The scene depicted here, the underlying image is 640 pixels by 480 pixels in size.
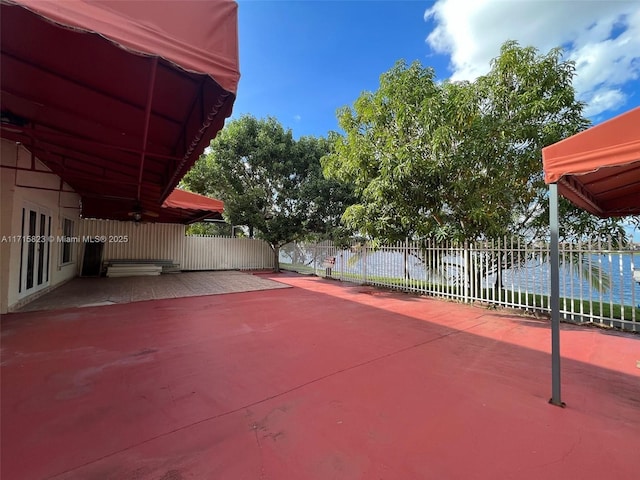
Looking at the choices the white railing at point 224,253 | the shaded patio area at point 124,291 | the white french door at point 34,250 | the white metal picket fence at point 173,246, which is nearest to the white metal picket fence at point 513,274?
the shaded patio area at point 124,291

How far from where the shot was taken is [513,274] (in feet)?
20.6

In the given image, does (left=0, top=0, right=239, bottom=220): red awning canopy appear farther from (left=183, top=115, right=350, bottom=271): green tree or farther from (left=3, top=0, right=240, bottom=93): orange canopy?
(left=183, top=115, right=350, bottom=271): green tree

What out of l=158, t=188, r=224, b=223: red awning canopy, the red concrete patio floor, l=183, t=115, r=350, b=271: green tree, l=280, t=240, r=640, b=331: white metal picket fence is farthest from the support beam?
l=280, t=240, r=640, b=331: white metal picket fence

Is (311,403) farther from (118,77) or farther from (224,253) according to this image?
(224,253)

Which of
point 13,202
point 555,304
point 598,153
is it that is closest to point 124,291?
point 13,202

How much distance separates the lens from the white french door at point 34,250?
5.81 metres

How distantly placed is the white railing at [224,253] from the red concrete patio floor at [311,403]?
9160 millimetres

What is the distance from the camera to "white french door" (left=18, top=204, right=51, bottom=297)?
19.1ft

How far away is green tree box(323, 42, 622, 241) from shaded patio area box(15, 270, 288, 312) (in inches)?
185

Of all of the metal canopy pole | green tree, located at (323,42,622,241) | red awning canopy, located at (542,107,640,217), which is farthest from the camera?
green tree, located at (323,42,622,241)

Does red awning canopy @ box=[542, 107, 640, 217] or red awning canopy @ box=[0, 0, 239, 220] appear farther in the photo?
red awning canopy @ box=[542, 107, 640, 217]

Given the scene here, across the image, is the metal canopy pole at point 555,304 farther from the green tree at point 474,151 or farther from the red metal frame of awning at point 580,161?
the green tree at point 474,151

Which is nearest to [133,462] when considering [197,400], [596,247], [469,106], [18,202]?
[197,400]

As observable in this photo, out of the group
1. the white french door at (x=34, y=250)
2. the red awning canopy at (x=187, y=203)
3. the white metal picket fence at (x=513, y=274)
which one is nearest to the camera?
the white metal picket fence at (x=513, y=274)
